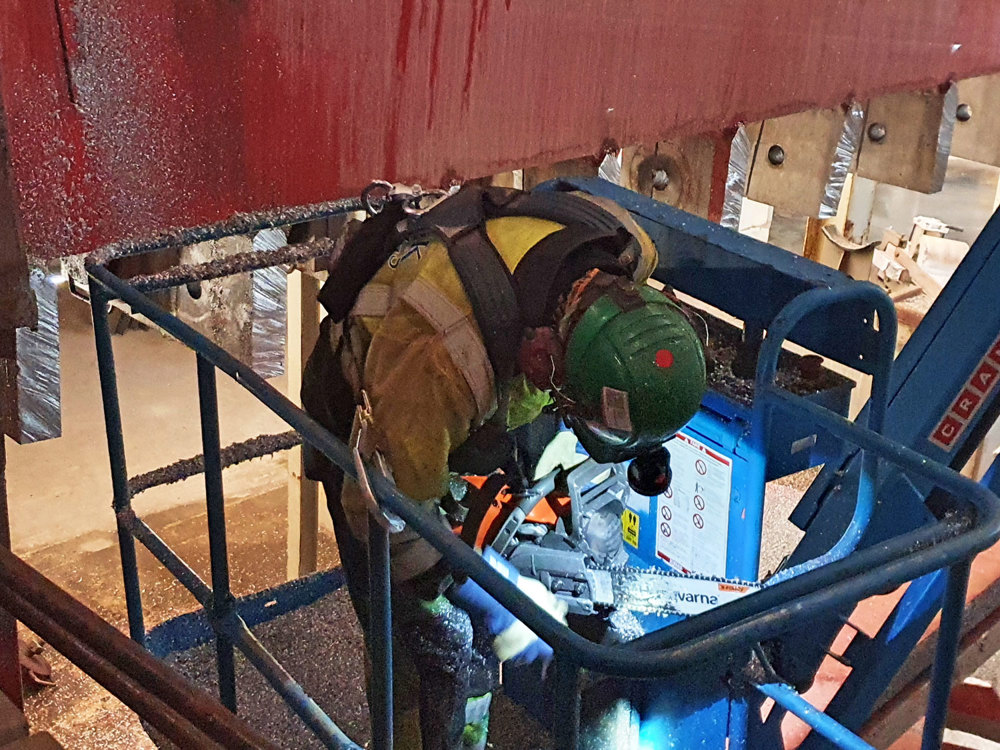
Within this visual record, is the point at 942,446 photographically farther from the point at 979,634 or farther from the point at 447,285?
the point at 979,634

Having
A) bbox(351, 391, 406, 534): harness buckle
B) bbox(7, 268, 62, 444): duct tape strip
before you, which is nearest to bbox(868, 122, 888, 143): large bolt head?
bbox(351, 391, 406, 534): harness buckle

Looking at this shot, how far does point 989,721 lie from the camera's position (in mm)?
5387

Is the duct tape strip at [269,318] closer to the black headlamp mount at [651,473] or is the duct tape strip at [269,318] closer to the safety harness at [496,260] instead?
the safety harness at [496,260]

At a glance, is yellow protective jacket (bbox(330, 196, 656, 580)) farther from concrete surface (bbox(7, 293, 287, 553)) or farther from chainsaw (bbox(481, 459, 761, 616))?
concrete surface (bbox(7, 293, 287, 553))

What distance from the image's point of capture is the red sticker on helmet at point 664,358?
230 centimetres

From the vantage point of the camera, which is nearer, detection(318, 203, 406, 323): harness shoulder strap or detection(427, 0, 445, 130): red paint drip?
detection(318, 203, 406, 323): harness shoulder strap

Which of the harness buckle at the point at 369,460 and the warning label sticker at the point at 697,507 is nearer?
the harness buckle at the point at 369,460

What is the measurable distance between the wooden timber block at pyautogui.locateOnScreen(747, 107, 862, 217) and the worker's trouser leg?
272 cm

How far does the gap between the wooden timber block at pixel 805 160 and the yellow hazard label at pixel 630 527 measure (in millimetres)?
2024

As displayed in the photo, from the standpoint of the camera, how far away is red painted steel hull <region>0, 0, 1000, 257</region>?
2.54 m

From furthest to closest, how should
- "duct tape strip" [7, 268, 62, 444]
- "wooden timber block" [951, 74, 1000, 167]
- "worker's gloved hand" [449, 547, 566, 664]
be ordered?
"wooden timber block" [951, 74, 1000, 167], "worker's gloved hand" [449, 547, 566, 664], "duct tape strip" [7, 268, 62, 444]

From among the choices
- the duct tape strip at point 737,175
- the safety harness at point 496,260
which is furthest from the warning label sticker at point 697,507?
the duct tape strip at point 737,175

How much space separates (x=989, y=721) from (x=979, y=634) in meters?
0.99

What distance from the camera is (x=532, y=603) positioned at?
62.3 inches
